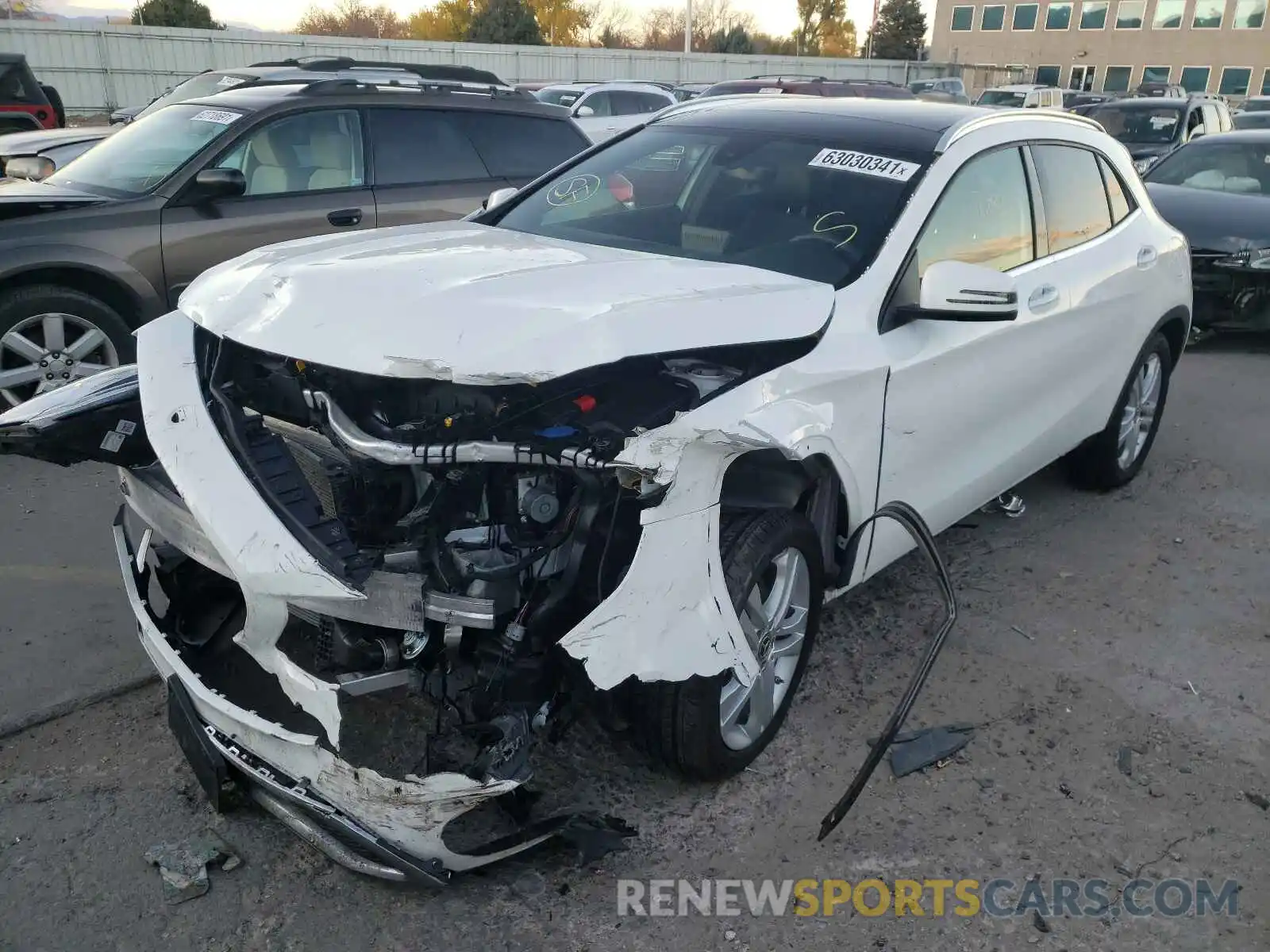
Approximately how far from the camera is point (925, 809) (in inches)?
117

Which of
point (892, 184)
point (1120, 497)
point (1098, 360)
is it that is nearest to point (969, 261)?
A: point (892, 184)

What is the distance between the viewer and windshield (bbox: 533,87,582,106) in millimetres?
17641

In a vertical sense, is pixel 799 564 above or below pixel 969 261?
below

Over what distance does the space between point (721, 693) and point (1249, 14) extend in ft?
206

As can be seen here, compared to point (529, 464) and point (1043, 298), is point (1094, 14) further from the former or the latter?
point (529, 464)

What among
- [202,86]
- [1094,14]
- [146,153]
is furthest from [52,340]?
[1094,14]

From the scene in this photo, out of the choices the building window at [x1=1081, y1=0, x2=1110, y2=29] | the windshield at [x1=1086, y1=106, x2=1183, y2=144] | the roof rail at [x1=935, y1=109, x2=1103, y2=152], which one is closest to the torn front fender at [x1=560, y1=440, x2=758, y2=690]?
the roof rail at [x1=935, y1=109, x2=1103, y2=152]

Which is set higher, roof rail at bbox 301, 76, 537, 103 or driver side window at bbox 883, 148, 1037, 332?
roof rail at bbox 301, 76, 537, 103

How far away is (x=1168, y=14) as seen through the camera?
54562 mm

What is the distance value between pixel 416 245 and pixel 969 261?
74.2 inches

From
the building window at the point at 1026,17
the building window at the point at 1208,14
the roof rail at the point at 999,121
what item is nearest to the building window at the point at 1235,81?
the building window at the point at 1208,14

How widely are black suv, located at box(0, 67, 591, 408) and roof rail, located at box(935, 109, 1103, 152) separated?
139 inches

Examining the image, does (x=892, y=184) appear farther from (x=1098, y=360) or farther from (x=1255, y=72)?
(x=1255, y=72)

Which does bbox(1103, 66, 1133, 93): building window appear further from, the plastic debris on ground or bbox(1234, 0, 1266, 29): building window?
the plastic debris on ground
